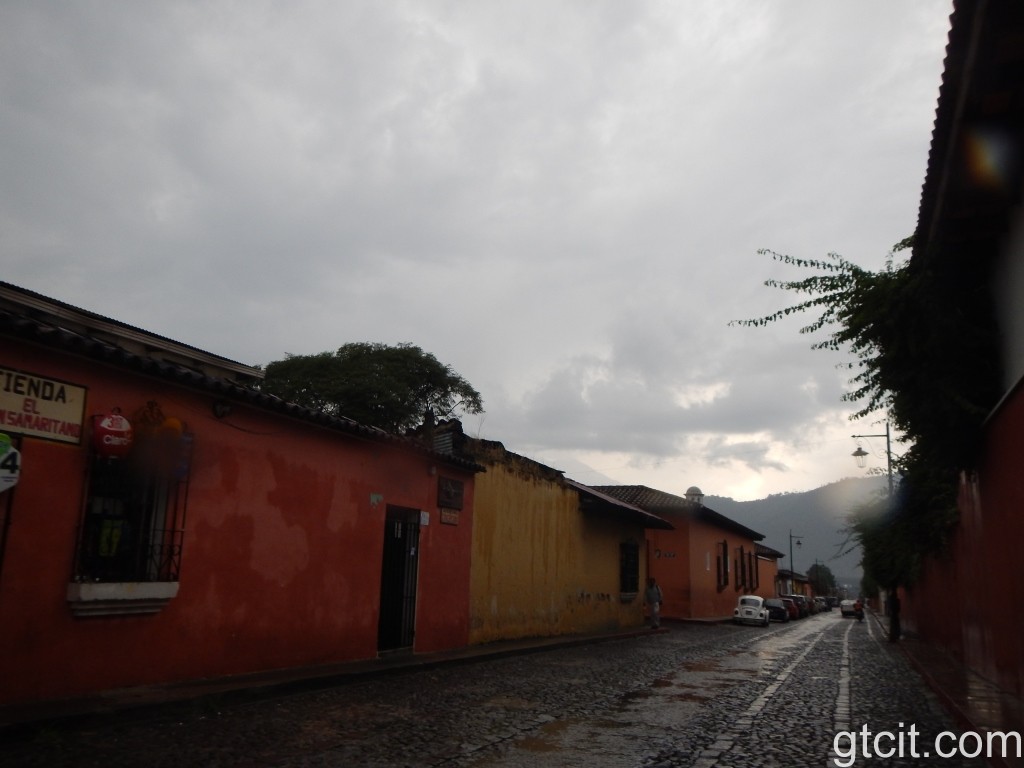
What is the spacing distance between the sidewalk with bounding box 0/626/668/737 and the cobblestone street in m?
0.10

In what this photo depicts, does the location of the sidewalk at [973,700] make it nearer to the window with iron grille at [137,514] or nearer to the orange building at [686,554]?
the window with iron grille at [137,514]

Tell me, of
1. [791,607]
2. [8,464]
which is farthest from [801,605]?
[8,464]

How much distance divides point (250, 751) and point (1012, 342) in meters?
8.58

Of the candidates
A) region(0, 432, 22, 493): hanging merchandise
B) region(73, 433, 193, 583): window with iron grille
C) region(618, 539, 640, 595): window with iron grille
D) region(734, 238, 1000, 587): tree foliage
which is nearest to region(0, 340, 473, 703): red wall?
region(73, 433, 193, 583): window with iron grille

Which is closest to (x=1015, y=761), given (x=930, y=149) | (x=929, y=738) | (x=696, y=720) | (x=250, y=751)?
(x=929, y=738)

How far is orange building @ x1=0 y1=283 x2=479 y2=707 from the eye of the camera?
7.57 m

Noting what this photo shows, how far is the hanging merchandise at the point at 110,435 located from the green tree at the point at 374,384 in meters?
33.8

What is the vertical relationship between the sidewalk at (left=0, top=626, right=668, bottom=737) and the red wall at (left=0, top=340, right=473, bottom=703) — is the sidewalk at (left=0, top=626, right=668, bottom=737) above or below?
below

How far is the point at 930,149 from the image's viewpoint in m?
6.92

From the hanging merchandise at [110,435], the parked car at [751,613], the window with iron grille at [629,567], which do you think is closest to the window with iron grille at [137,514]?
the hanging merchandise at [110,435]

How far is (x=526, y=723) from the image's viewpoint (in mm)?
7820

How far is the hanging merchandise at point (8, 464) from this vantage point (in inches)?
267

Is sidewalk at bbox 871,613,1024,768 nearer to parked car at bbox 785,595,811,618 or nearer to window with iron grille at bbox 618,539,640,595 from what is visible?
window with iron grille at bbox 618,539,640,595

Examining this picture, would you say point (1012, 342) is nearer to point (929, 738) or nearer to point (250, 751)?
point (929, 738)
